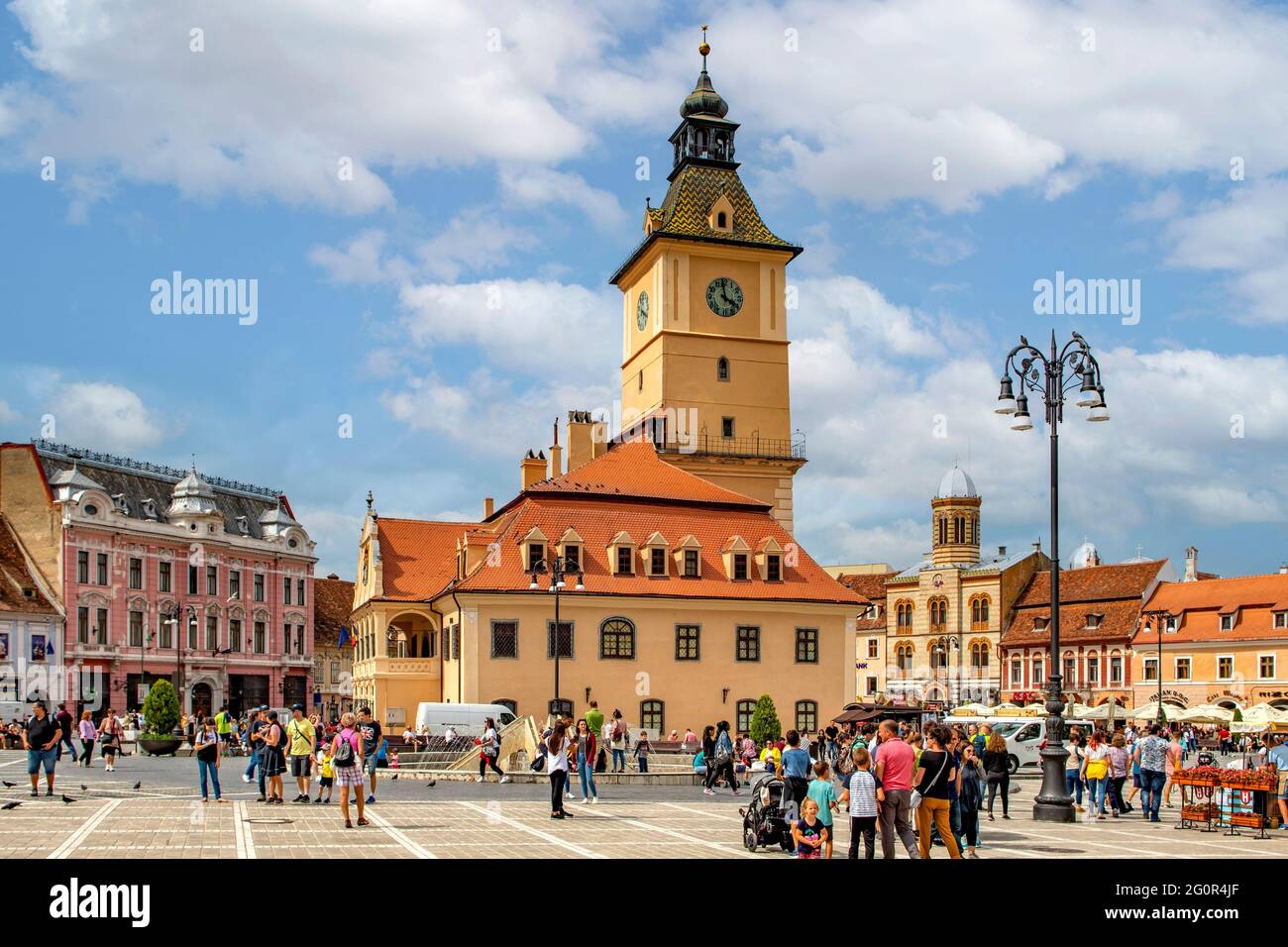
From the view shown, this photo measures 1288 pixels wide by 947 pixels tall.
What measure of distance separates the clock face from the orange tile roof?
36.5 meters

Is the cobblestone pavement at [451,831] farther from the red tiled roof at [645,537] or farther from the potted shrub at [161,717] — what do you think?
the red tiled roof at [645,537]

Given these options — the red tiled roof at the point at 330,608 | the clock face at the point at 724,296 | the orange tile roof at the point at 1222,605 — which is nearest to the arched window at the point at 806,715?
the clock face at the point at 724,296

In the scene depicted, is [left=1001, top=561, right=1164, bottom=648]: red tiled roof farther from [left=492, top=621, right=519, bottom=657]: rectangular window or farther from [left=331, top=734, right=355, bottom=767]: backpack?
[left=331, top=734, right=355, bottom=767]: backpack

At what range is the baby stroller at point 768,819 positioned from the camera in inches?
741

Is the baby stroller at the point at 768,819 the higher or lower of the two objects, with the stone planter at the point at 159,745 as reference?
higher

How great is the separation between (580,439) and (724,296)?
9784 mm

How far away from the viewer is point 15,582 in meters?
66.4

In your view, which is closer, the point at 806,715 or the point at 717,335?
the point at 806,715

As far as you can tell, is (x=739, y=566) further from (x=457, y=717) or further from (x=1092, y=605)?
(x=1092, y=605)

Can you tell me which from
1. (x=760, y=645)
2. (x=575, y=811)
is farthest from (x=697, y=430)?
(x=575, y=811)

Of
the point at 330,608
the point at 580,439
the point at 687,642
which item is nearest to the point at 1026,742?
the point at 687,642

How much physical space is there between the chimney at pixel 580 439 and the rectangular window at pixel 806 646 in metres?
18.1

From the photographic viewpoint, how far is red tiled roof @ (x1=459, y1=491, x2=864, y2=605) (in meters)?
50.5
